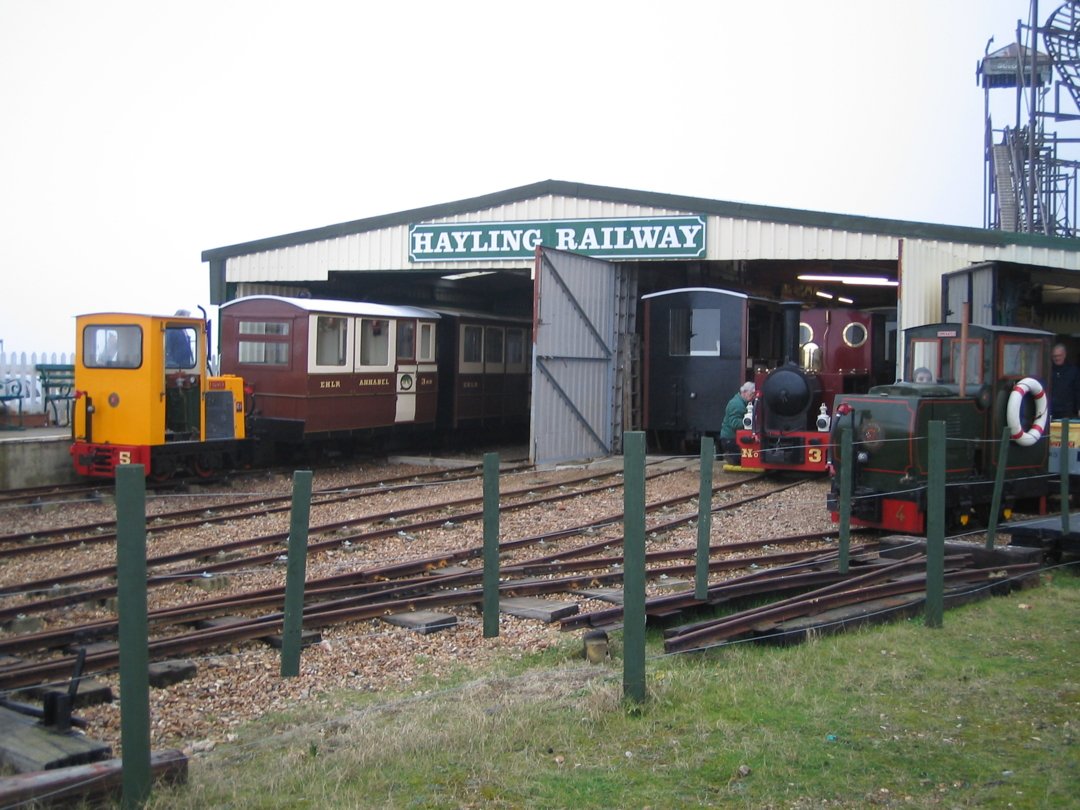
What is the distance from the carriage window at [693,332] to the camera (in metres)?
18.7

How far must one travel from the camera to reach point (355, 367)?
1825cm

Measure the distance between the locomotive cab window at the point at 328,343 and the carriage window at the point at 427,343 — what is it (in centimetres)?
229

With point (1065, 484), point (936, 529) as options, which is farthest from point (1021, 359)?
point (936, 529)

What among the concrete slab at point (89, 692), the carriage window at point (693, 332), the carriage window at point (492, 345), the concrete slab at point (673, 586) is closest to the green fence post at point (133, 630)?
the concrete slab at point (89, 692)

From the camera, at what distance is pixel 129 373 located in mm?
14594

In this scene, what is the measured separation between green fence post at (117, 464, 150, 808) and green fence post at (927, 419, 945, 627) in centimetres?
504

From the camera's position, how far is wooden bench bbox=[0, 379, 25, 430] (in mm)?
18781

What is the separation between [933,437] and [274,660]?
4.65m

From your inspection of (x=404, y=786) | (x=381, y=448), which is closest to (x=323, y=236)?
(x=381, y=448)

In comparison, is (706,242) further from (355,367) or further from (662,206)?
(355,367)

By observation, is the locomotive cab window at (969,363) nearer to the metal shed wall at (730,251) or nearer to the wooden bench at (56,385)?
the metal shed wall at (730,251)

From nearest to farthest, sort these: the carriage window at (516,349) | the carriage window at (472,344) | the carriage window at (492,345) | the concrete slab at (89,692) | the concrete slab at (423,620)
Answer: the concrete slab at (89,692) → the concrete slab at (423,620) → the carriage window at (472,344) → the carriage window at (492,345) → the carriage window at (516,349)

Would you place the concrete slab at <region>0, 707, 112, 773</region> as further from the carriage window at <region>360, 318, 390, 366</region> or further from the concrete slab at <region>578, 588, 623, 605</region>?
the carriage window at <region>360, 318, 390, 366</region>

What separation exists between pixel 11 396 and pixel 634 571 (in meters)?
17.0
